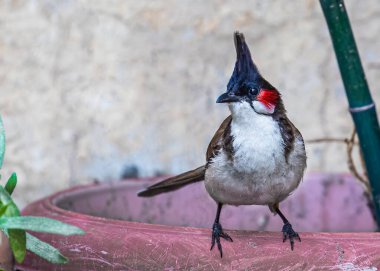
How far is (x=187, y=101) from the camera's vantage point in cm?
218

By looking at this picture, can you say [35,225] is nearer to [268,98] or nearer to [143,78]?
[268,98]

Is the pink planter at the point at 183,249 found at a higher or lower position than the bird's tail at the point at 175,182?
lower

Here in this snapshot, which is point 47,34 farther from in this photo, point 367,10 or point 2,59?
point 367,10

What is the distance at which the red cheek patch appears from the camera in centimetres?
141

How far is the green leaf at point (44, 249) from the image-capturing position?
2.89ft

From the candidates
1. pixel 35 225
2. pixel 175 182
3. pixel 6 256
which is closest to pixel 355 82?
pixel 175 182

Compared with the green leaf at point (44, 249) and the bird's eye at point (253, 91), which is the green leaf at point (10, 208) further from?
the bird's eye at point (253, 91)

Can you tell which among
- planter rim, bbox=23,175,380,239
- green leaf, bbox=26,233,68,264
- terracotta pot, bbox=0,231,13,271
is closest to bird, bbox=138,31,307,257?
planter rim, bbox=23,175,380,239

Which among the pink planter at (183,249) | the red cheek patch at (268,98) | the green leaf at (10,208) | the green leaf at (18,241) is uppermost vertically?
the red cheek patch at (268,98)

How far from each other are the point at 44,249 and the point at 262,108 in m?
0.63

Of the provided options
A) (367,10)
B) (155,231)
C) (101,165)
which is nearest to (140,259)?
(155,231)

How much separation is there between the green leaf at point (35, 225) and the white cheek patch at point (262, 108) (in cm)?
67

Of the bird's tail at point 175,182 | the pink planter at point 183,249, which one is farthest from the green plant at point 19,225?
the bird's tail at point 175,182

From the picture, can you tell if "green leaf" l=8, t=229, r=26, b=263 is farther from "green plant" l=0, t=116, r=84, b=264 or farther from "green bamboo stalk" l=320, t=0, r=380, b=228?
"green bamboo stalk" l=320, t=0, r=380, b=228
